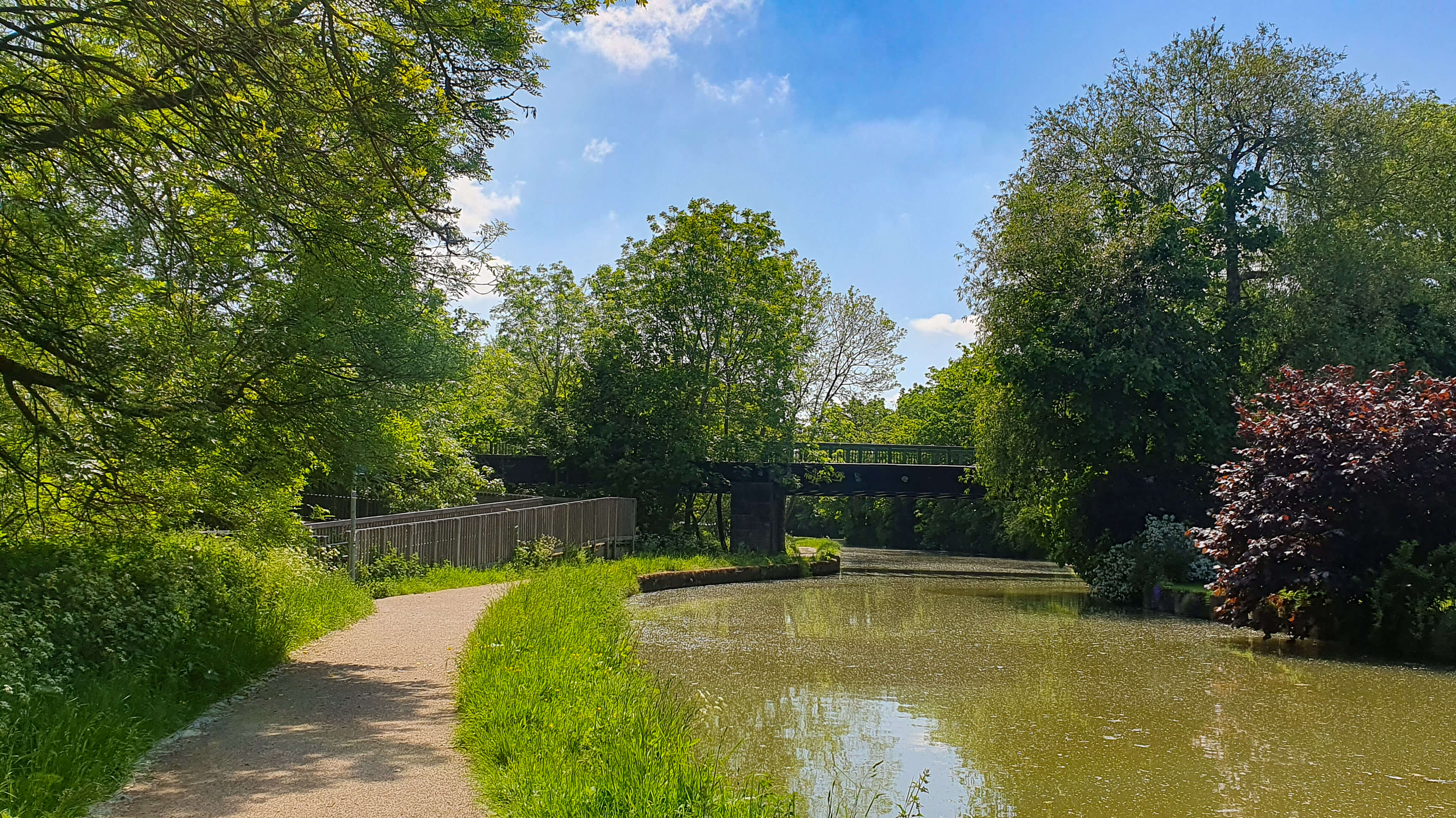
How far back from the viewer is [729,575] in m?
24.8

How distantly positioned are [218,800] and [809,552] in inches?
1218

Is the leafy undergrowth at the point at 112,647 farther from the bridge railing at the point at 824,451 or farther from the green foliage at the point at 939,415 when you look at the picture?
the green foliage at the point at 939,415

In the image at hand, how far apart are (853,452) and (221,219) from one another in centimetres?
3683

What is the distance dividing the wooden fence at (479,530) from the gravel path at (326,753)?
736 centimetres

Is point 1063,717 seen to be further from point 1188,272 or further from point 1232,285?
point 1232,285

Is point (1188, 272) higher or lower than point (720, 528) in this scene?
higher

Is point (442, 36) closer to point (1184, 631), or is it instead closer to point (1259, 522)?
point (1259, 522)

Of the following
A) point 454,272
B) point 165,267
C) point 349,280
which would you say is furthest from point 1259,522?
point 165,267

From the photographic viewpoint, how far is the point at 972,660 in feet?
40.6

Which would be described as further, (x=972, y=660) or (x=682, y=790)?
(x=972, y=660)

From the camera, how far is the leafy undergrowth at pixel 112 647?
16.9 feet

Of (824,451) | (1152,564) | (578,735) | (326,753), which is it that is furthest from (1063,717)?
(824,451)

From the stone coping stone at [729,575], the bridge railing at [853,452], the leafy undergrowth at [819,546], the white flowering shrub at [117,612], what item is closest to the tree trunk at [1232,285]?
the bridge railing at [853,452]

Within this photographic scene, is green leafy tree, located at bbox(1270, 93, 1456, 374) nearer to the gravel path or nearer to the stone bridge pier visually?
the stone bridge pier
